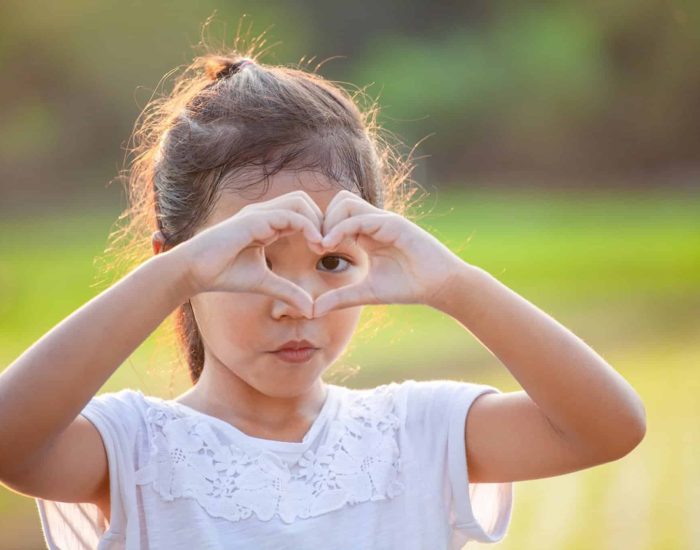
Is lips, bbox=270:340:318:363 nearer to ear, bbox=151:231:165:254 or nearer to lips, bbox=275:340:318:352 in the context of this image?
lips, bbox=275:340:318:352

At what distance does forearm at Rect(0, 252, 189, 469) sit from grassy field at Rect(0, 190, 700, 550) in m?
0.60

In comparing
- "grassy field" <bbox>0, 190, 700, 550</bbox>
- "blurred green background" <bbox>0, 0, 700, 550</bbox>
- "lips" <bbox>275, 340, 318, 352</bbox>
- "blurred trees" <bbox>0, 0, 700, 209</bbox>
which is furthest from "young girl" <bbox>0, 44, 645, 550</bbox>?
"blurred trees" <bbox>0, 0, 700, 209</bbox>

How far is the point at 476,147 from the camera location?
759 cm

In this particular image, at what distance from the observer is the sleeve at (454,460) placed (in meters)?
1.55

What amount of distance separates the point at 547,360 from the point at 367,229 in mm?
308

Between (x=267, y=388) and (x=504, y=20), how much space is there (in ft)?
22.0

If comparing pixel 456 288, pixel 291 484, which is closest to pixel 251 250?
pixel 456 288

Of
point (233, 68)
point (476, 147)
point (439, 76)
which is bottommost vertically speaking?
point (233, 68)

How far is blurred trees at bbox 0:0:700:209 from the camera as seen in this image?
6.73 metres

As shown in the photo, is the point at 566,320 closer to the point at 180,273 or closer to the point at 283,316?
the point at 283,316

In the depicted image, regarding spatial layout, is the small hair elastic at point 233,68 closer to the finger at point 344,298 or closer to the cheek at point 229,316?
the cheek at point 229,316

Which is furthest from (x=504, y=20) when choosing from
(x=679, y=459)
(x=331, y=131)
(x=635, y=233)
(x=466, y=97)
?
(x=331, y=131)

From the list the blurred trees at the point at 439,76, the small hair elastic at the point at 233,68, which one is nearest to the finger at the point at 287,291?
the small hair elastic at the point at 233,68

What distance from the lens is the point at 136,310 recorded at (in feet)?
4.40
